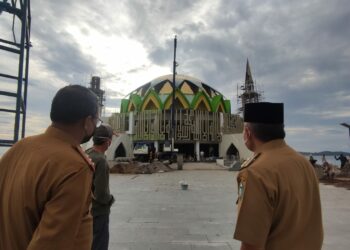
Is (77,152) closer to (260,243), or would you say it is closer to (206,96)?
(260,243)

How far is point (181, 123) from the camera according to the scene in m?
44.4

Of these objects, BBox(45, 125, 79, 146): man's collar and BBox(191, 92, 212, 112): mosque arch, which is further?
BBox(191, 92, 212, 112): mosque arch

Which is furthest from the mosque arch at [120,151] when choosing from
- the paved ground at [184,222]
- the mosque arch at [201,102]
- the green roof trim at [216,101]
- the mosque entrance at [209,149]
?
the paved ground at [184,222]

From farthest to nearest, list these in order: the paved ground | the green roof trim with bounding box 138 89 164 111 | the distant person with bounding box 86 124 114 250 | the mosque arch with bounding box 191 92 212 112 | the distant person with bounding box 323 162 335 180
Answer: the mosque arch with bounding box 191 92 212 112, the green roof trim with bounding box 138 89 164 111, the distant person with bounding box 323 162 335 180, the paved ground, the distant person with bounding box 86 124 114 250

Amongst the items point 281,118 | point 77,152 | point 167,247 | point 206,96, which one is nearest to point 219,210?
point 167,247

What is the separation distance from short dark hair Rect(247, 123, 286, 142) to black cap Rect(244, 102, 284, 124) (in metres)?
0.03

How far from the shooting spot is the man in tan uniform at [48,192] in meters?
1.45

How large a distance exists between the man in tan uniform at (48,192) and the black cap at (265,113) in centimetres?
107

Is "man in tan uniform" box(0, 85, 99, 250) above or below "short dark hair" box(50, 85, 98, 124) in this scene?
below

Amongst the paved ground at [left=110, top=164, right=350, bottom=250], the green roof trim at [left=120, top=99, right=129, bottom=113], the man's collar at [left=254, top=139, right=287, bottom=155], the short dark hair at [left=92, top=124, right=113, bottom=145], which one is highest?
the green roof trim at [left=120, top=99, right=129, bottom=113]

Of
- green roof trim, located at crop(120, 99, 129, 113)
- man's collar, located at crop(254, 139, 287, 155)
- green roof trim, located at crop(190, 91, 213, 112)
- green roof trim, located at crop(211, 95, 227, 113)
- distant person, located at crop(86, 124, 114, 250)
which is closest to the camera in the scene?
man's collar, located at crop(254, 139, 287, 155)

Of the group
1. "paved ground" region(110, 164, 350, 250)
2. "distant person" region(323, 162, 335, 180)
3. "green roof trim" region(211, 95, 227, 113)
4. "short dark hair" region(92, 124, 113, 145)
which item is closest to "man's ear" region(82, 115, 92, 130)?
"short dark hair" region(92, 124, 113, 145)

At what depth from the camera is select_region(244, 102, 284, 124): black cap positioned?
80.7 inches

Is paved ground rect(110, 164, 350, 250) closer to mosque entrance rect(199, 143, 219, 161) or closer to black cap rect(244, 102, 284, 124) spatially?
black cap rect(244, 102, 284, 124)
